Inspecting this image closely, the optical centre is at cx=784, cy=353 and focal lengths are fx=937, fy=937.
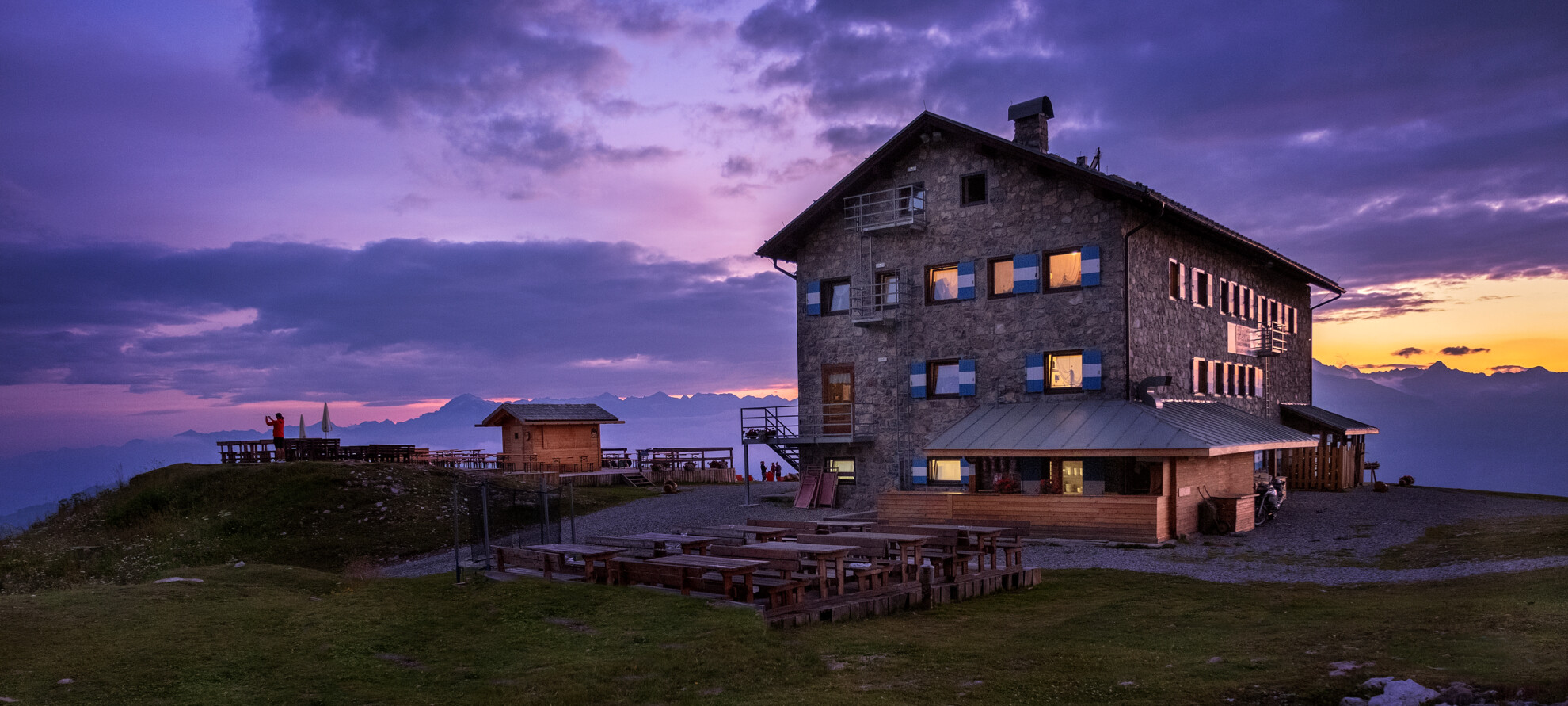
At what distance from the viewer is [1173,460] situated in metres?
21.7

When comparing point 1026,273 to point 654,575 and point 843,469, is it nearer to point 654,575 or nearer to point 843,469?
point 843,469

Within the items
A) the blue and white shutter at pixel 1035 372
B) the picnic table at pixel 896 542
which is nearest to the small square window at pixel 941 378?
the blue and white shutter at pixel 1035 372

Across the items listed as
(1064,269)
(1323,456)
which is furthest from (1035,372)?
(1323,456)

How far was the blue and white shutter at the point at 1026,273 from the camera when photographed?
1023 inches

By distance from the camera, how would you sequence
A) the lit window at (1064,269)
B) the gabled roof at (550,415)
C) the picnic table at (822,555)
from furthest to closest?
the gabled roof at (550,415) → the lit window at (1064,269) → the picnic table at (822,555)

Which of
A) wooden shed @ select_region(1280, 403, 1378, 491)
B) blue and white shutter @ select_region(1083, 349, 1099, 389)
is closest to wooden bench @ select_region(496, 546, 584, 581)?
blue and white shutter @ select_region(1083, 349, 1099, 389)

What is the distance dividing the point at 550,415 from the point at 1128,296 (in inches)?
1022

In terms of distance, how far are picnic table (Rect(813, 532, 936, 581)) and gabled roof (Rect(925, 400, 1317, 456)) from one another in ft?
30.2

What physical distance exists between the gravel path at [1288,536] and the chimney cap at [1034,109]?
1324 cm

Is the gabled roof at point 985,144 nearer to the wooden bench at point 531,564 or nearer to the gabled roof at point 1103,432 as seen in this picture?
the gabled roof at point 1103,432

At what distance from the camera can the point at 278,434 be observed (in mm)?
37562

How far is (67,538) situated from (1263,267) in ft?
131

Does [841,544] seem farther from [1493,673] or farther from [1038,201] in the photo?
[1038,201]

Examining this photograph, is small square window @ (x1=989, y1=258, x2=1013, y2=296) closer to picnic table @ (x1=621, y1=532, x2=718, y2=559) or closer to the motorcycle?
the motorcycle
